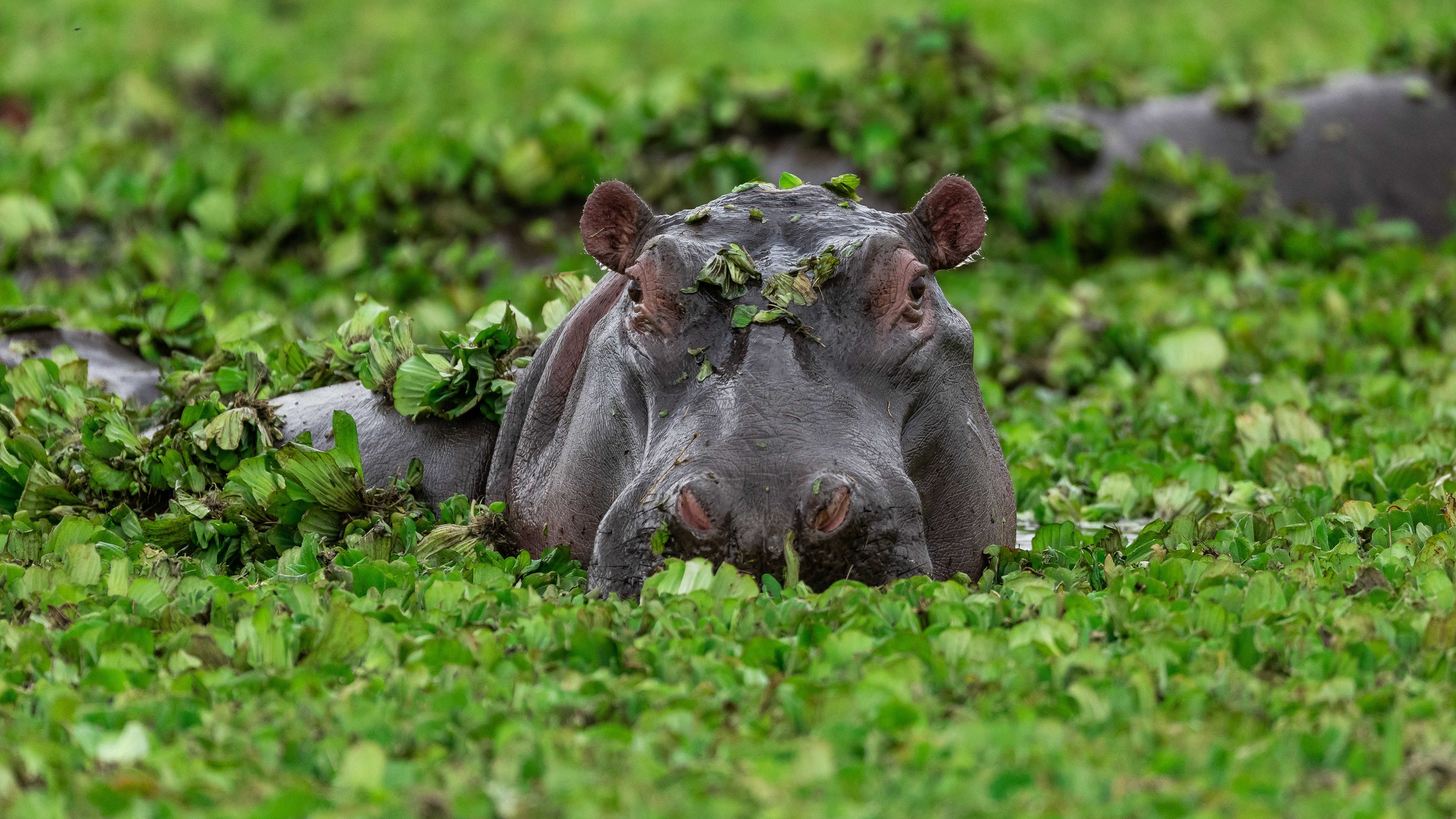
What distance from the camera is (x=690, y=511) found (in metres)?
4.14

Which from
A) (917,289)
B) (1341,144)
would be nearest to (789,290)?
(917,289)

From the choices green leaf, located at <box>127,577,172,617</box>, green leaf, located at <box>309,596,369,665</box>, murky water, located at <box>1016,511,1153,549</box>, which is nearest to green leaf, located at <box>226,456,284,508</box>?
green leaf, located at <box>127,577,172,617</box>

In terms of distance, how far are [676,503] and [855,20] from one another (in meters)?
19.7

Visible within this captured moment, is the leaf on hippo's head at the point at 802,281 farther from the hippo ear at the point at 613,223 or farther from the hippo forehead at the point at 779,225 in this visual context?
the hippo ear at the point at 613,223

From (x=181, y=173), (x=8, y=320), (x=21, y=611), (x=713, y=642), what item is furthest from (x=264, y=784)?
(x=181, y=173)

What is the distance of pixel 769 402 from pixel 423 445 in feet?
6.25

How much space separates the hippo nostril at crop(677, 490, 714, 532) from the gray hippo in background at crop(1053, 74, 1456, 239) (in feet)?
34.2

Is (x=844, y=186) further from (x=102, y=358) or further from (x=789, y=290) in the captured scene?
(x=102, y=358)

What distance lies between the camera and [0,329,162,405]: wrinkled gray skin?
279 inches

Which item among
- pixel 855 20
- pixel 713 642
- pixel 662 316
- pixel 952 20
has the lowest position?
pixel 855 20

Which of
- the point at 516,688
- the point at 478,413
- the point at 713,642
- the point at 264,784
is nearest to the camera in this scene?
the point at 264,784

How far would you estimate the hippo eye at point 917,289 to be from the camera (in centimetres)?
480

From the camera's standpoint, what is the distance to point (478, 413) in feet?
19.6

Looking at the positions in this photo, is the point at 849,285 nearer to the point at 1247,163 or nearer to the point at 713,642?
the point at 713,642
